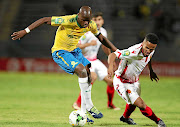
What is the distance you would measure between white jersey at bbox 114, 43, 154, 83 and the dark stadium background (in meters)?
11.7

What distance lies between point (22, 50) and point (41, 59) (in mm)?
1287

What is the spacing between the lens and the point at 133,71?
6.21 meters

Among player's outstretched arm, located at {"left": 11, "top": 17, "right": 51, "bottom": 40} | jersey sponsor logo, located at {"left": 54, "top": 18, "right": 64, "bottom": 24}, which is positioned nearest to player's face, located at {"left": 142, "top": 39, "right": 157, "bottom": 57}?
jersey sponsor logo, located at {"left": 54, "top": 18, "right": 64, "bottom": 24}

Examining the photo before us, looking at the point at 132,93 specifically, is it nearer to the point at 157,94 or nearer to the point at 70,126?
the point at 70,126

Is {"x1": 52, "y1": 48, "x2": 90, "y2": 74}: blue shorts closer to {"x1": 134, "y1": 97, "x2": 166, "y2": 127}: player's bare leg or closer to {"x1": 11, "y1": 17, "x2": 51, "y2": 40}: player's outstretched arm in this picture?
{"x1": 11, "y1": 17, "x2": 51, "y2": 40}: player's outstretched arm

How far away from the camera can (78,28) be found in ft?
20.0

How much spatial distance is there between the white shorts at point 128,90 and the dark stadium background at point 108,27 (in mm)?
11657

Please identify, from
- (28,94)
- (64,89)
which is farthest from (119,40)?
(28,94)

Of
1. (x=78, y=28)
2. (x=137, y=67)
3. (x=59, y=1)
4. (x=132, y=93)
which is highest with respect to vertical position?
Result: (x=59, y=1)

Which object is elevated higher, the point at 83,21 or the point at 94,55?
the point at 83,21

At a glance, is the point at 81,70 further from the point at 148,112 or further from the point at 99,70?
the point at 99,70

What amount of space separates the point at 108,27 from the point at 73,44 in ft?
43.5

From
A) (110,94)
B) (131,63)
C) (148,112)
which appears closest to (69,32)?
(131,63)

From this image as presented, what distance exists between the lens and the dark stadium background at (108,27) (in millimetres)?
18250
